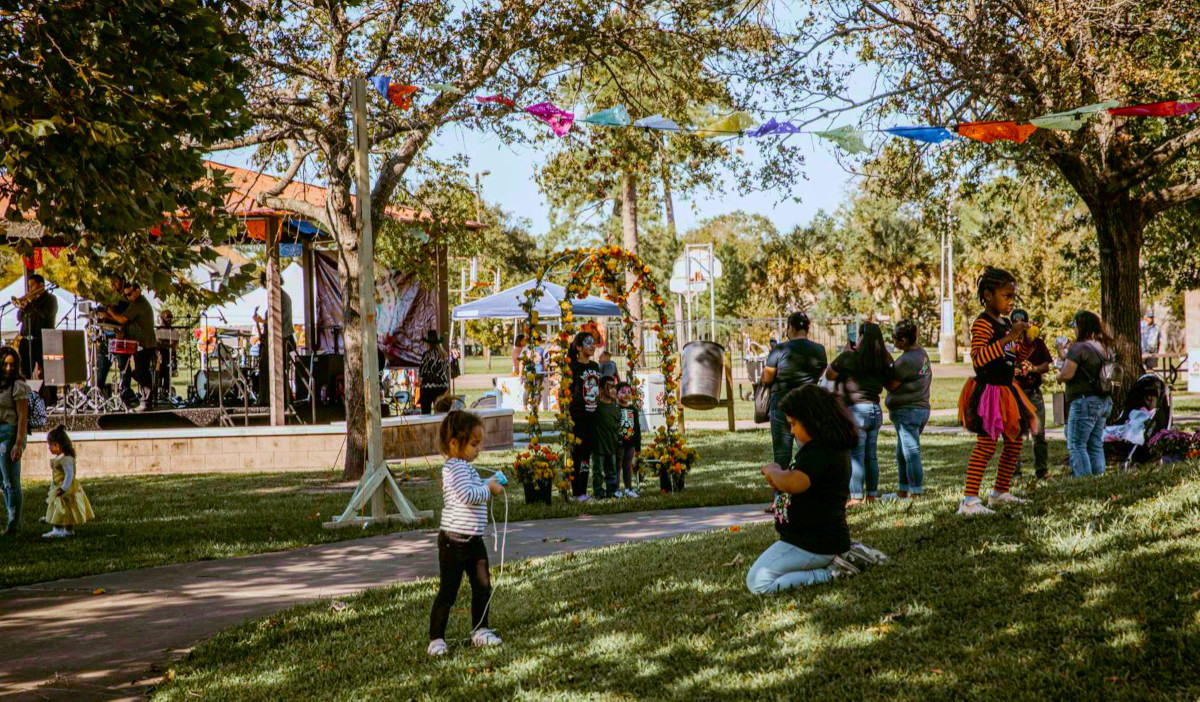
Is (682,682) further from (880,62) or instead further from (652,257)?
(652,257)

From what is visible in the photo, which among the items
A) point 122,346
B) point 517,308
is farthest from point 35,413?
point 517,308

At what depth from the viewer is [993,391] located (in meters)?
6.89

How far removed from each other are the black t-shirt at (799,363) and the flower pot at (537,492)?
310 centimetres

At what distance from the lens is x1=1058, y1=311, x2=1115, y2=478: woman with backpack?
32.0 ft

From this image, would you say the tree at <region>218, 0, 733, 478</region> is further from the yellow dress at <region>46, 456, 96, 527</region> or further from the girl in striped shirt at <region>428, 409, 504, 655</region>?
the girl in striped shirt at <region>428, 409, 504, 655</region>

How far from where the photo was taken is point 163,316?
64.3ft

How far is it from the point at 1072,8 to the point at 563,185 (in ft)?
25.7

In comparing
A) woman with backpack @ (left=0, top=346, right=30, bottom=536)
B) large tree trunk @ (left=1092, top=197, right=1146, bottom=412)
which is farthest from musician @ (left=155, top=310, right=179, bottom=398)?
large tree trunk @ (left=1092, top=197, right=1146, bottom=412)

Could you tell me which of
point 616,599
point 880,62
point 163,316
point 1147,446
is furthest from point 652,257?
point 616,599

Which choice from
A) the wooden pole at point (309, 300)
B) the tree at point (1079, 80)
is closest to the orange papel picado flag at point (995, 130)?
the tree at point (1079, 80)

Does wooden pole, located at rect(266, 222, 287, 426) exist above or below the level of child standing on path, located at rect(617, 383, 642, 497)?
above

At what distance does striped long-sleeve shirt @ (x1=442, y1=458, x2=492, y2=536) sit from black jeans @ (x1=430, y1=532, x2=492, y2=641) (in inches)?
1.9

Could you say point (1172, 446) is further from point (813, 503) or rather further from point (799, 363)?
point (813, 503)

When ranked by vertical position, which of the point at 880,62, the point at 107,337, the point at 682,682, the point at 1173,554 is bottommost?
the point at 682,682
